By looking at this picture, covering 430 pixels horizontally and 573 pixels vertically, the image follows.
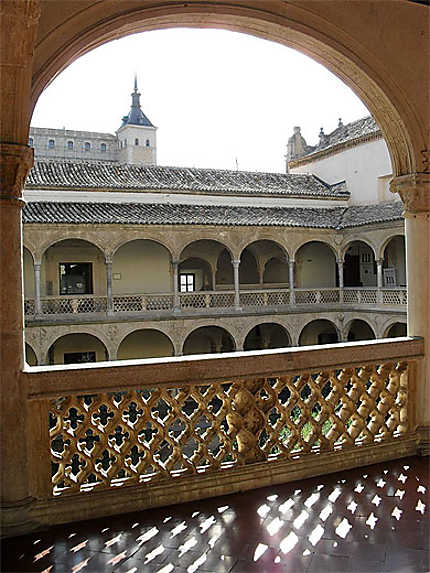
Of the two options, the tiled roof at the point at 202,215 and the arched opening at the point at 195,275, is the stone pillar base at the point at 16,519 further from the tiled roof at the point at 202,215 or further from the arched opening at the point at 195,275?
the arched opening at the point at 195,275

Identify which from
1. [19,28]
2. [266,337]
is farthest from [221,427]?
[266,337]

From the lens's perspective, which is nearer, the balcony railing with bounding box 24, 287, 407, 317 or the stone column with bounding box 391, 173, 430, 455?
the stone column with bounding box 391, 173, 430, 455

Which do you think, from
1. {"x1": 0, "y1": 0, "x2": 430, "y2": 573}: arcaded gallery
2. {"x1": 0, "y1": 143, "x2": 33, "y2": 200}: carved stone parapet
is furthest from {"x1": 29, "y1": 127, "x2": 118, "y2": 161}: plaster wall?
{"x1": 0, "y1": 143, "x2": 33, "y2": 200}: carved stone parapet

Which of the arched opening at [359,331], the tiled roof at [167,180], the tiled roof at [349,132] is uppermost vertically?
the tiled roof at [349,132]

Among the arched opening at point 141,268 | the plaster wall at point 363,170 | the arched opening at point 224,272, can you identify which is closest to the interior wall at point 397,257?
the plaster wall at point 363,170

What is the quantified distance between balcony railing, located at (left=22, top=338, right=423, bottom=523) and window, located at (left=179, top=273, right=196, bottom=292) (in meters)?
19.6

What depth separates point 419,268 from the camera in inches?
172

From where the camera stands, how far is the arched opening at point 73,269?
20891 mm

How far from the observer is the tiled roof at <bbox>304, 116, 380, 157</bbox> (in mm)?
25719

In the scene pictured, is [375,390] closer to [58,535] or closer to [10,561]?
[58,535]

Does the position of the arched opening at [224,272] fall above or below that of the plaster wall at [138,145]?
below

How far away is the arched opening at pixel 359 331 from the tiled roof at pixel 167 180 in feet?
19.9

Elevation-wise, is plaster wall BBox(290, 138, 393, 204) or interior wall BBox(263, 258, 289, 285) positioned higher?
plaster wall BBox(290, 138, 393, 204)

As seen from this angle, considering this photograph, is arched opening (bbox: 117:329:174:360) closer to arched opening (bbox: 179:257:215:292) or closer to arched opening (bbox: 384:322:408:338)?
arched opening (bbox: 179:257:215:292)
